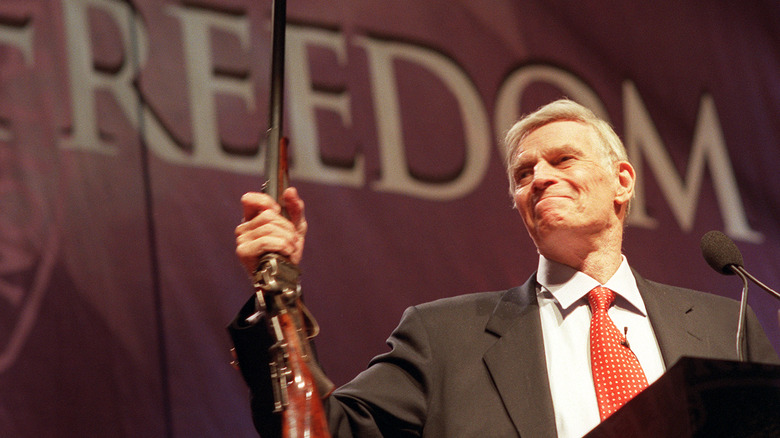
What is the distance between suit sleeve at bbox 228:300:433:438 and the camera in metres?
1.44

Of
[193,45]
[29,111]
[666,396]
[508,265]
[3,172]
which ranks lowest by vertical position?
[666,396]

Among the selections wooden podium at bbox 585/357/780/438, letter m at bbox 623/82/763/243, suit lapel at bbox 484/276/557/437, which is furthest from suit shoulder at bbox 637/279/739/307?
letter m at bbox 623/82/763/243

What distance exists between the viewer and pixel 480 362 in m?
1.83

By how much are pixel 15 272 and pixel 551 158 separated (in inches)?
59.7

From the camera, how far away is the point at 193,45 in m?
2.95

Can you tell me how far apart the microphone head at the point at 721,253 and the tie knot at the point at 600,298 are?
22 cm

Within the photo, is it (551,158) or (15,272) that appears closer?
(551,158)

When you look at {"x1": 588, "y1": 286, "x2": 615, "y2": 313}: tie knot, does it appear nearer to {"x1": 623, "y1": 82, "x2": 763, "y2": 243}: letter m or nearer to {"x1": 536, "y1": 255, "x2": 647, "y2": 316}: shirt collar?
{"x1": 536, "y1": 255, "x2": 647, "y2": 316}: shirt collar

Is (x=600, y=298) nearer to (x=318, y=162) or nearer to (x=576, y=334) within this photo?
(x=576, y=334)

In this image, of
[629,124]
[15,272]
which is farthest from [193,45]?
[629,124]

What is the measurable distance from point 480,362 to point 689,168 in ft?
6.71

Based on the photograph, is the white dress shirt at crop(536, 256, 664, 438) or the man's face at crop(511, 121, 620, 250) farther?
the man's face at crop(511, 121, 620, 250)

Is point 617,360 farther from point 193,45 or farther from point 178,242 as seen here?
point 193,45

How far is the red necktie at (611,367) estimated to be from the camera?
5.62ft
